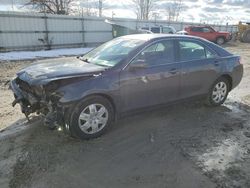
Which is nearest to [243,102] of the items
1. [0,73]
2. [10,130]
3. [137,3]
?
[10,130]

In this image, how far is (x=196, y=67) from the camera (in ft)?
18.1

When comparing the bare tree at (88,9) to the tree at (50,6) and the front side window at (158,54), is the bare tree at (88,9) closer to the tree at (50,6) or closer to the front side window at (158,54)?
the tree at (50,6)

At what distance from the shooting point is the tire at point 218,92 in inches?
237

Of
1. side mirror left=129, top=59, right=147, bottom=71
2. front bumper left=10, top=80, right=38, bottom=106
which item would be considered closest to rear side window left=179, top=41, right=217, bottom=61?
side mirror left=129, top=59, right=147, bottom=71

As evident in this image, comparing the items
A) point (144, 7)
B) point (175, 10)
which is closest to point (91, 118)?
point (144, 7)

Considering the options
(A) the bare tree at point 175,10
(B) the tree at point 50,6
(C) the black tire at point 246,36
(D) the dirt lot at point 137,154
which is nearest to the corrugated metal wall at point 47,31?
(B) the tree at point 50,6

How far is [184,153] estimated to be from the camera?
4133 mm

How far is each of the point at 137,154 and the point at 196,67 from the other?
230cm

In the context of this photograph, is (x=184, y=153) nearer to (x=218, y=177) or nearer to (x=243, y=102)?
(x=218, y=177)

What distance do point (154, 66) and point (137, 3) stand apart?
54.9 meters

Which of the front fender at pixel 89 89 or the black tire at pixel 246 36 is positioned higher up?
the front fender at pixel 89 89

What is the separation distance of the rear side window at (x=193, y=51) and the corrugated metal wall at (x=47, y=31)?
12839mm

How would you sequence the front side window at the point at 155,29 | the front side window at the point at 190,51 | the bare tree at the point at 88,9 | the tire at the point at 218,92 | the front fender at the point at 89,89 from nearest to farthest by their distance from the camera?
1. the front fender at the point at 89,89
2. the front side window at the point at 190,51
3. the tire at the point at 218,92
4. the front side window at the point at 155,29
5. the bare tree at the point at 88,9

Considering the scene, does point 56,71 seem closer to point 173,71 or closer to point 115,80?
point 115,80
